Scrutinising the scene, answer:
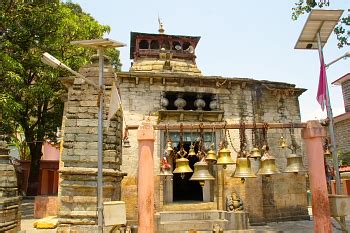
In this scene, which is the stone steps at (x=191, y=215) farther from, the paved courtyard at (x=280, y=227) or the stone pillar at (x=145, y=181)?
the stone pillar at (x=145, y=181)

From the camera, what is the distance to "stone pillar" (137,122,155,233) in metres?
5.52

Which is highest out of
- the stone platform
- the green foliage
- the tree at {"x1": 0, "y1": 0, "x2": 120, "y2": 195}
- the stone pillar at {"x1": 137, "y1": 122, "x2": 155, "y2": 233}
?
the tree at {"x1": 0, "y1": 0, "x2": 120, "y2": 195}

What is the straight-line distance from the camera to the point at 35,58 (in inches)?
696

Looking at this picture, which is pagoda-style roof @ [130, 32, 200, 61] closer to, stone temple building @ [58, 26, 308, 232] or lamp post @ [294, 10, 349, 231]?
stone temple building @ [58, 26, 308, 232]

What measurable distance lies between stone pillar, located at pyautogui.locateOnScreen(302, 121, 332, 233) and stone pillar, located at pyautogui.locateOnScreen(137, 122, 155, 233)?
10.6 feet

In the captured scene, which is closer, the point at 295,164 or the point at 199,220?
the point at 295,164

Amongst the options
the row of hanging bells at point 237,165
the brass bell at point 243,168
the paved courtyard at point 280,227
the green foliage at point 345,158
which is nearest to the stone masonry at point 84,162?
the row of hanging bells at point 237,165

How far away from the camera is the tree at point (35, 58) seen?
50.0ft

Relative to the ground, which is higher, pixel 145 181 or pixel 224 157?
pixel 224 157

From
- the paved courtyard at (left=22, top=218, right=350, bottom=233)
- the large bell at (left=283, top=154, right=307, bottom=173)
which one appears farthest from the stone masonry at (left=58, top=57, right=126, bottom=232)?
the paved courtyard at (left=22, top=218, right=350, bottom=233)

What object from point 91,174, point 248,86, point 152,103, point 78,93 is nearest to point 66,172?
point 91,174

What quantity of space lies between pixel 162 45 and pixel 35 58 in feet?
26.4

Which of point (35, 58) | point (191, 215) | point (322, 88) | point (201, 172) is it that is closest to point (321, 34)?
point (322, 88)

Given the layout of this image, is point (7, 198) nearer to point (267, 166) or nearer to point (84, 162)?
point (84, 162)
